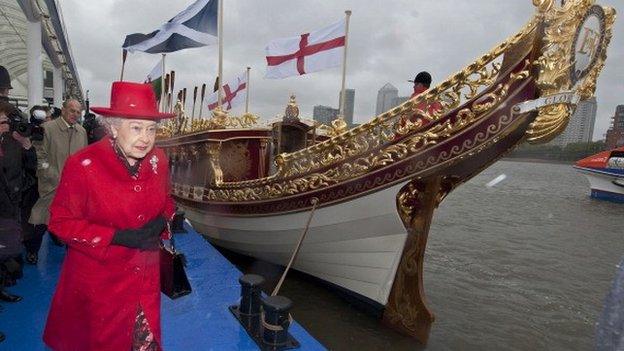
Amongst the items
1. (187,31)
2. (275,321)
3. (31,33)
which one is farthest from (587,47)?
(31,33)

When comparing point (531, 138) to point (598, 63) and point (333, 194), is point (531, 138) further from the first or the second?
point (333, 194)

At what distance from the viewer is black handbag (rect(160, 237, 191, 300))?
6.47ft

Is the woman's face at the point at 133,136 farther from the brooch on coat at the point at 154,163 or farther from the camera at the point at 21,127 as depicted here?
the camera at the point at 21,127

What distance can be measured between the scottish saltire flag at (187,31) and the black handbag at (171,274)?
5.88 m

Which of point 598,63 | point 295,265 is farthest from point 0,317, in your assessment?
point 598,63

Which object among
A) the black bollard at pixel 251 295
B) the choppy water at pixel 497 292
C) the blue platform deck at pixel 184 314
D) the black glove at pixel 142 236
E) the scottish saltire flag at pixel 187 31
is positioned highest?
the scottish saltire flag at pixel 187 31

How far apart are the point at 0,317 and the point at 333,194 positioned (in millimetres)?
3238

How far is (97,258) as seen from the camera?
1.49 metres

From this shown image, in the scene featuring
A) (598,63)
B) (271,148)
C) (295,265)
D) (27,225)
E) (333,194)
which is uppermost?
(598,63)

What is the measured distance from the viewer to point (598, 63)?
3.35 m

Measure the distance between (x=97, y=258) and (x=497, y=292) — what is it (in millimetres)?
7417

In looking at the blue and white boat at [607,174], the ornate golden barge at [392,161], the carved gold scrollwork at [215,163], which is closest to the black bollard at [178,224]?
the ornate golden barge at [392,161]

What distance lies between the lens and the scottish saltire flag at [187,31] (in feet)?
23.0

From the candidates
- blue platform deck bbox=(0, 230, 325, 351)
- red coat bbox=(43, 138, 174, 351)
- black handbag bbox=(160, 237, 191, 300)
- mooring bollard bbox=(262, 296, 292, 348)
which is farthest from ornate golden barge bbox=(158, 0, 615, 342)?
red coat bbox=(43, 138, 174, 351)
